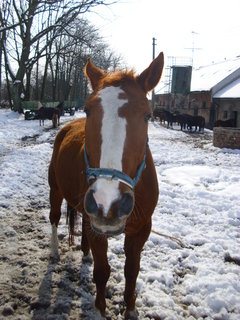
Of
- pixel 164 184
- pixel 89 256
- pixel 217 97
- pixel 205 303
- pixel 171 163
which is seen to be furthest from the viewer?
pixel 217 97

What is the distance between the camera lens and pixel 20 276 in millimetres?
3248

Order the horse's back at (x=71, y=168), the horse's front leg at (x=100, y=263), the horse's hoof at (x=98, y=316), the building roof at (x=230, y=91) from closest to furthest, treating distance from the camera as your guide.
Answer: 1. the horse's front leg at (x=100, y=263)
2. the horse's hoof at (x=98, y=316)
3. the horse's back at (x=71, y=168)
4. the building roof at (x=230, y=91)

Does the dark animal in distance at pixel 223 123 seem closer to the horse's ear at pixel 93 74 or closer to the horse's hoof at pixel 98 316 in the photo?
the horse's ear at pixel 93 74

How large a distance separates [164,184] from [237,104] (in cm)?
2193

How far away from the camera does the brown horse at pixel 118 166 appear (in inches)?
70.7

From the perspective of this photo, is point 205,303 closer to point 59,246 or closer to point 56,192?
point 59,246

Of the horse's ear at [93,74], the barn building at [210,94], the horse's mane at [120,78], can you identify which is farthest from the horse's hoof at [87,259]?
the barn building at [210,94]

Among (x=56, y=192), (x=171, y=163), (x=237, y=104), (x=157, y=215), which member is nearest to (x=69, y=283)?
(x=56, y=192)

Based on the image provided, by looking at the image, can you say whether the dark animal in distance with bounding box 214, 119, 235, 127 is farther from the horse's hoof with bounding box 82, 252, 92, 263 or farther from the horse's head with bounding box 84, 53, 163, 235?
the horse's head with bounding box 84, 53, 163, 235

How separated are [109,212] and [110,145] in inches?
17.3

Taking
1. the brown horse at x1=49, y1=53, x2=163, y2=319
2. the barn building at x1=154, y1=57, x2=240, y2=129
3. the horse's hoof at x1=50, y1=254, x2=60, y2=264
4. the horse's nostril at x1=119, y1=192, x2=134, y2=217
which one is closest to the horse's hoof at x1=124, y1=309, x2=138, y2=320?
the brown horse at x1=49, y1=53, x2=163, y2=319

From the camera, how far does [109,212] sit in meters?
1.75

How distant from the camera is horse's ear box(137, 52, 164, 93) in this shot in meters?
2.31

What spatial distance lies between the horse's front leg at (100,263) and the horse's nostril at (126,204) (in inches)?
30.2
